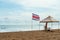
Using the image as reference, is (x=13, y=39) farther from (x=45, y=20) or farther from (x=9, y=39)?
(x=45, y=20)

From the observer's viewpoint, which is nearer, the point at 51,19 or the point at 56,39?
the point at 56,39

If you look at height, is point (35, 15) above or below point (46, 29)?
above

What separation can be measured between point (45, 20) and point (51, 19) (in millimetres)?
628

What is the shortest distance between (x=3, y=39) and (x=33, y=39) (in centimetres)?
180

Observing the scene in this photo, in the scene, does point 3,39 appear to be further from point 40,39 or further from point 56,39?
point 56,39

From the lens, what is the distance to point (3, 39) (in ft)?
37.8

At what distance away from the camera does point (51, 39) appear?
11.6 metres

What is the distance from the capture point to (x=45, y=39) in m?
11.6

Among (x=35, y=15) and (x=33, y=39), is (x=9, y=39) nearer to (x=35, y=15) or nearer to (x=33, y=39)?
(x=33, y=39)

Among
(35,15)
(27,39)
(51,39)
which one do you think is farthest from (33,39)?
(35,15)

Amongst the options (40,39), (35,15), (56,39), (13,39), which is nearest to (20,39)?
(13,39)

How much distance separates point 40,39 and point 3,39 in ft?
7.30

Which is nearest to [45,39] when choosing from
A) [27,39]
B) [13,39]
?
[27,39]

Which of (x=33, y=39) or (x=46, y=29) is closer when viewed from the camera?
(x=33, y=39)
